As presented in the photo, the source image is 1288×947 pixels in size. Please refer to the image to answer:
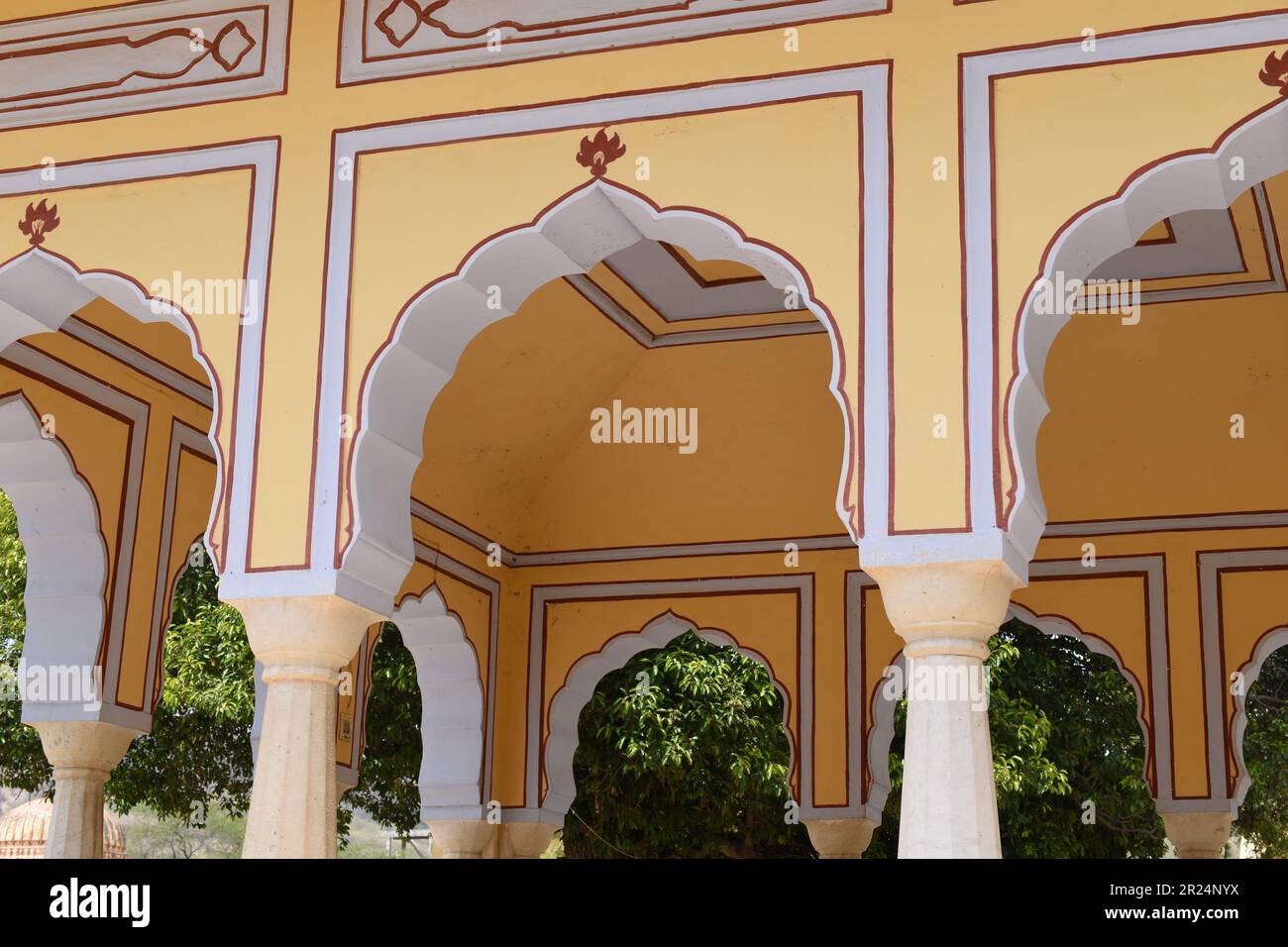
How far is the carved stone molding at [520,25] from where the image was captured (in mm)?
6141

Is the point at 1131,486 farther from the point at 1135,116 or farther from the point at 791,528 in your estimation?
the point at 1135,116

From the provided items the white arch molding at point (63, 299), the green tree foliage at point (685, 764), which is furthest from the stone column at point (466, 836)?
the white arch molding at point (63, 299)

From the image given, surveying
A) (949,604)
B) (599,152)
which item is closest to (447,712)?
(599,152)

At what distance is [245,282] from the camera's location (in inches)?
255

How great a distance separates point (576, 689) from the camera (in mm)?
10422

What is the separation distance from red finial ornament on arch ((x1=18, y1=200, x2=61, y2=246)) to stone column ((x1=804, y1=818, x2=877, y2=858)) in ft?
17.1

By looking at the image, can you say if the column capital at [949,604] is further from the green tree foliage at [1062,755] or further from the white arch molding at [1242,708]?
the green tree foliage at [1062,755]

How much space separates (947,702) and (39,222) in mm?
4002

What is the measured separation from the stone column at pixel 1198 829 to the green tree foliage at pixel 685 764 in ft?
13.8

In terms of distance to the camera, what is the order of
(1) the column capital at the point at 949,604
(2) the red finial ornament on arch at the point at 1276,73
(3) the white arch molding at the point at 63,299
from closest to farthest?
(1) the column capital at the point at 949,604, (2) the red finial ornament on arch at the point at 1276,73, (3) the white arch molding at the point at 63,299

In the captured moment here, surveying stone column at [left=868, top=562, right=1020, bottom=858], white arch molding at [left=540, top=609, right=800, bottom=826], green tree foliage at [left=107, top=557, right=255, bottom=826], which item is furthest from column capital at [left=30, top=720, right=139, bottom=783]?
green tree foliage at [left=107, top=557, right=255, bottom=826]

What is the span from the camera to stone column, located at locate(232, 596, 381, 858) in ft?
19.0

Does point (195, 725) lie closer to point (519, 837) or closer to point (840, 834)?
point (519, 837)

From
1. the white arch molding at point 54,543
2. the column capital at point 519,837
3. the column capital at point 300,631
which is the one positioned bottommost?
the column capital at point 519,837
